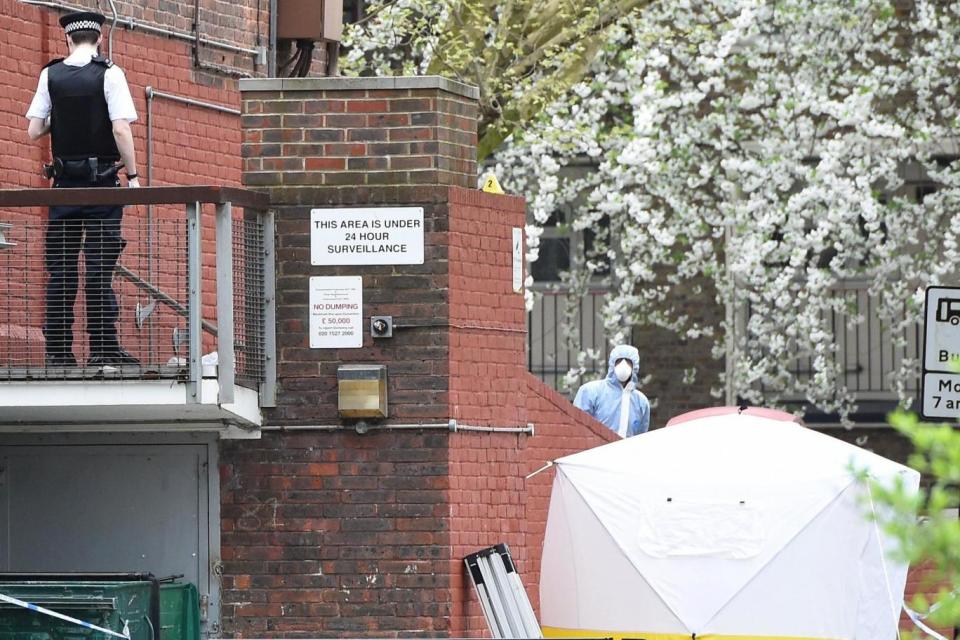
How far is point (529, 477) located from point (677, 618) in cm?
186

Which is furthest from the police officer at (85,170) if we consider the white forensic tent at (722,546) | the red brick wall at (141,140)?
the white forensic tent at (722,546)

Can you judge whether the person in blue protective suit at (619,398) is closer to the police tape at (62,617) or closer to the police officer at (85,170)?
the police officer at (85,170)

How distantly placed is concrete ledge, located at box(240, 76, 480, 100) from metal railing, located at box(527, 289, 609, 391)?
12.2 meters

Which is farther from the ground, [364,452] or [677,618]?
[364,452]

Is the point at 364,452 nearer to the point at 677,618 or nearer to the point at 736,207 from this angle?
the point at 677,618

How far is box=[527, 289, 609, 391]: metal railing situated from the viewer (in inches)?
933

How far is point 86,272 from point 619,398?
5.95 meters

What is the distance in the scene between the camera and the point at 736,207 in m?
21.2

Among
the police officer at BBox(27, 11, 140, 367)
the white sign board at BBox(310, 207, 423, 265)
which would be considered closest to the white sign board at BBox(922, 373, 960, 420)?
the white sign board at BBox(310, 207, 423, 265)

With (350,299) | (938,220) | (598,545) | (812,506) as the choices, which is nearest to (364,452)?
(350,299)

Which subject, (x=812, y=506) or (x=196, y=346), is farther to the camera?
(x=812, y=506)

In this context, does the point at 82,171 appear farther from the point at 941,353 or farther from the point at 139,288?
the point at 941,353

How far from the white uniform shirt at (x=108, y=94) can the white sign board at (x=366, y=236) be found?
113 cm

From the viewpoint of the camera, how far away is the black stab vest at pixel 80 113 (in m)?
10.8
